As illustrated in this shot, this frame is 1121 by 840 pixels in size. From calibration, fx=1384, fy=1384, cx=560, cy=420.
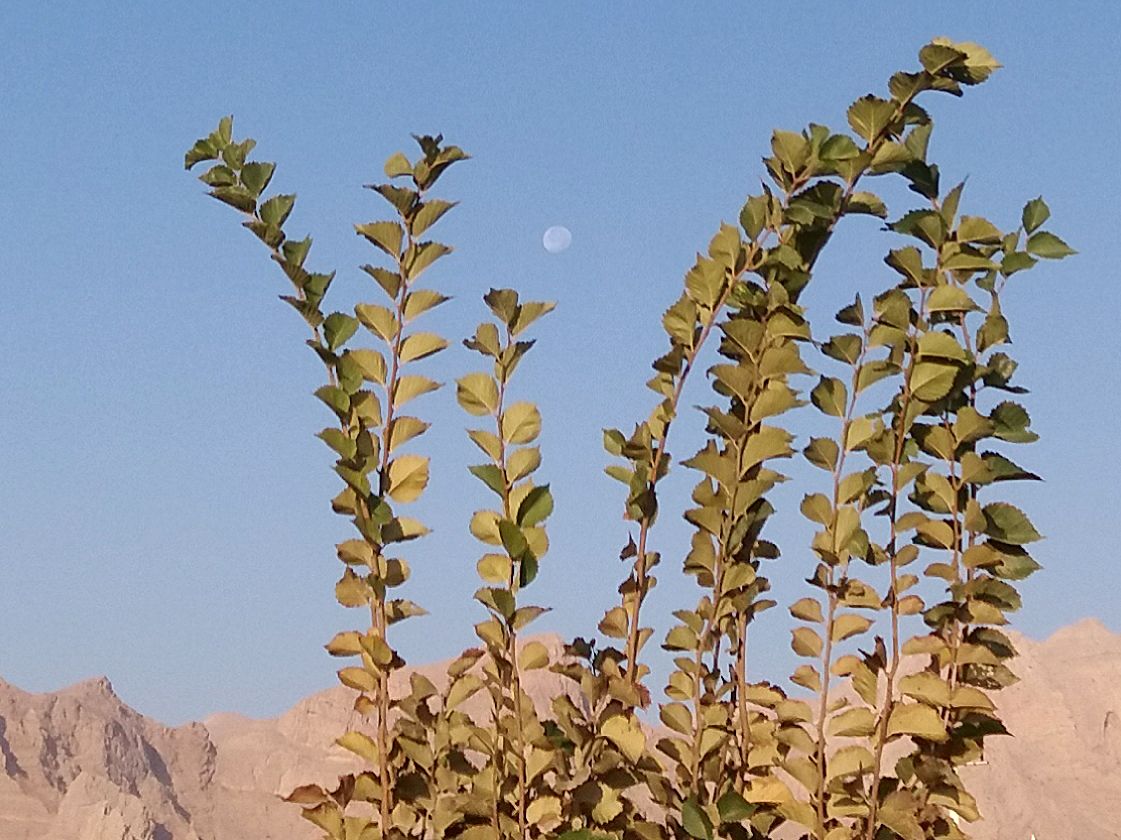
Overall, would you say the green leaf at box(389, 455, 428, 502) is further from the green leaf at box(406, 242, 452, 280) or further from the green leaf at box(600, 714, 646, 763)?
the green leaf at box(600, 714, 646, 763)

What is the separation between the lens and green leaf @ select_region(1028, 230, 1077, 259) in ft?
9.70

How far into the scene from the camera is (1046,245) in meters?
2.98

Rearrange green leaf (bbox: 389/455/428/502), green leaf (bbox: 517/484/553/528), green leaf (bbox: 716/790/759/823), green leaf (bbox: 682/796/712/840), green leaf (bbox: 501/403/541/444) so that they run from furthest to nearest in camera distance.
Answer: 1. green leaf (bbox: 389/455/428/502)
2. green leaf (bbox: 501/403/541/444)
3. green leaf (bbox: 517/484/553/528)
4. green leaf (bbox: 716/790/759/823)
5. green leaf (bbox: 682/796/712/840)

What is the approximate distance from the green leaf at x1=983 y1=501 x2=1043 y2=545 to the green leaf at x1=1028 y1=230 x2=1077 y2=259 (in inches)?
21.7

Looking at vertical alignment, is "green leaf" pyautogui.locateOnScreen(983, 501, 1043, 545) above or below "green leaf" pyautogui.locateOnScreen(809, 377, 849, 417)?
below

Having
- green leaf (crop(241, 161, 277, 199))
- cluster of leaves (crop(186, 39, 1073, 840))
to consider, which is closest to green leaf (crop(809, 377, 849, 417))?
cluster of leaves (crop(186, 39, 1073, 840))

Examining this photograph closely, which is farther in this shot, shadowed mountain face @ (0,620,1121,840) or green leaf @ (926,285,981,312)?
shadowed mountain face @ (0,620,1121,840)

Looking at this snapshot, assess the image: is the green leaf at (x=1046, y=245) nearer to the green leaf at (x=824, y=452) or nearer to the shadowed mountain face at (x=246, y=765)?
the green leaf at (x=824, y=452)

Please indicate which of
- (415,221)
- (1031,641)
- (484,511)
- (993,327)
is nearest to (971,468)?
(993,327)

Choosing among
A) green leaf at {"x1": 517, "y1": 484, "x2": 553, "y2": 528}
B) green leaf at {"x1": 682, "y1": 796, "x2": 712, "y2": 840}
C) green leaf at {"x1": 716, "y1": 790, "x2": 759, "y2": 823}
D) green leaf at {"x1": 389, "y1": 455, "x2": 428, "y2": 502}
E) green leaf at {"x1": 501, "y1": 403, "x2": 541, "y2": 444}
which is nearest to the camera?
green leaf at {"x1": 682, "y1": 796, "x2": 712, "y2": 840}

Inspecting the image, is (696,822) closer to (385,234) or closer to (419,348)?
(419,348)

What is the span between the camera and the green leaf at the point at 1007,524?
285 cm

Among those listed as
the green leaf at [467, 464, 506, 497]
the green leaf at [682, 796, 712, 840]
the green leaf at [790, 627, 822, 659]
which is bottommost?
the green leaf at [682, 796, 712, 840]

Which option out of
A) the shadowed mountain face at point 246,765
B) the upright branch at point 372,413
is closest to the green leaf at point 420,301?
the upright branch at point 372,413
